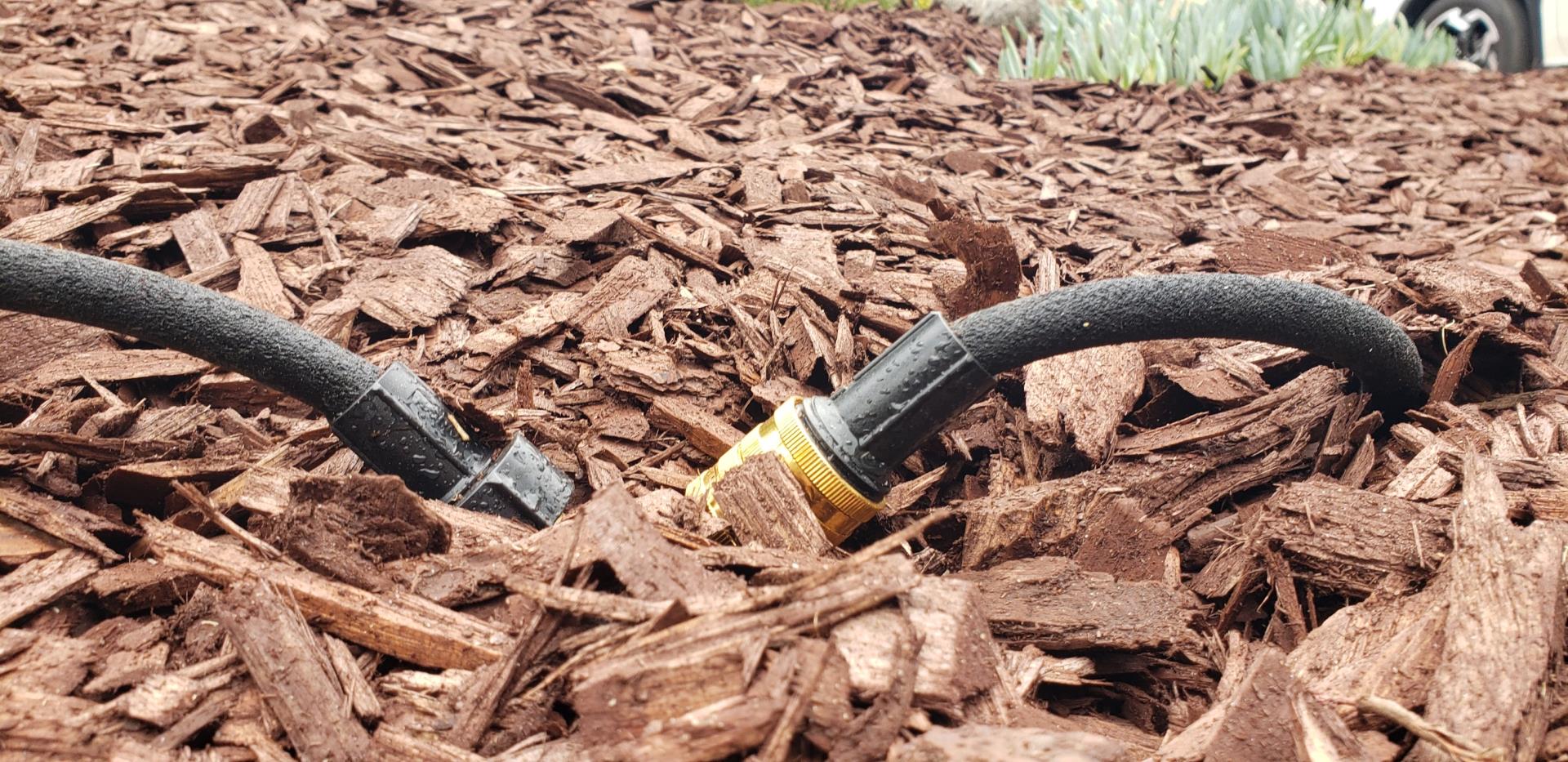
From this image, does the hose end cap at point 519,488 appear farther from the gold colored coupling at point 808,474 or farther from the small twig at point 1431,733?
the small twig at point 1431,733

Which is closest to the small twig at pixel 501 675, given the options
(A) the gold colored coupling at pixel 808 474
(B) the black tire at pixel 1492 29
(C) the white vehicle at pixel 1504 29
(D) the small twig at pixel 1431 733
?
(A) the gold colored coupling at pixel 808 474

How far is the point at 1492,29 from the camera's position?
810cm

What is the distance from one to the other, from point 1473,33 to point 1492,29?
207 millimetres

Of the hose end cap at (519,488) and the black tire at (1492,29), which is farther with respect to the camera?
the black tire at (1492,29)

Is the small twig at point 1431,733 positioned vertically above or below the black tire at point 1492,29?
below

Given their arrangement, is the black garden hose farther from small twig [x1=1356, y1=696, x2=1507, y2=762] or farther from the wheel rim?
the wheel rim

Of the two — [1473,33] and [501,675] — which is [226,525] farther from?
[1473,33]

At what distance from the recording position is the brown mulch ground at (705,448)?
Answer: 1401 millimetres

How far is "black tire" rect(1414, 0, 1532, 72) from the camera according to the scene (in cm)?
786

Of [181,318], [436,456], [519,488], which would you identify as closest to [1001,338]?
[519,488]

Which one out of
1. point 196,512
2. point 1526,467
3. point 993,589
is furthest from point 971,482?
point 196,512

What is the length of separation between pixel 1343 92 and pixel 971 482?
5.24 metres

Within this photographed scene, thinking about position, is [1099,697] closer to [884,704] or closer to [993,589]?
[993,589]

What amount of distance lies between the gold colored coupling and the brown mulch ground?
62mm
